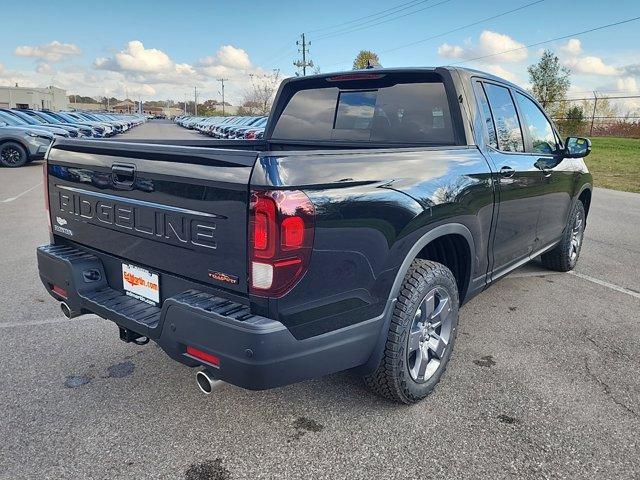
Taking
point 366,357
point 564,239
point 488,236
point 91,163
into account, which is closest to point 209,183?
point 91,163

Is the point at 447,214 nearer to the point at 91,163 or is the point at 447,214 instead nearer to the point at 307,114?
the point at 307,114

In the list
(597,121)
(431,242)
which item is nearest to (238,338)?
(431,242)

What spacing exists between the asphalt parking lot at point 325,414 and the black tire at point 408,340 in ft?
0.43

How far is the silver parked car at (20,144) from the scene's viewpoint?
47.7 ft

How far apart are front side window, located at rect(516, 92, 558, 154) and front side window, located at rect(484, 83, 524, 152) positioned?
0.23 meters

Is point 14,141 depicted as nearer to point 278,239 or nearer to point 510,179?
point 510,179

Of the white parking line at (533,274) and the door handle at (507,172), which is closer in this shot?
the door handle at (507,172)

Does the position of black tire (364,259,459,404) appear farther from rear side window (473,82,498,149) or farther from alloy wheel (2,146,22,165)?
alloy wheel (2,146,22,165)

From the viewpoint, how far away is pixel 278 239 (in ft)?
6.71

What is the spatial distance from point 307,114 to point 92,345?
7.72 feet

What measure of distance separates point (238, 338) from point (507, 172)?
7.72ft

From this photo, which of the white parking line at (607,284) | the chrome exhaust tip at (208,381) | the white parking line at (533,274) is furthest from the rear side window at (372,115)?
the white parking line at (607,284)

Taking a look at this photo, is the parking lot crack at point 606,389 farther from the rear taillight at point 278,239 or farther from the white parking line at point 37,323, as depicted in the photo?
the white parking line at point 37,323

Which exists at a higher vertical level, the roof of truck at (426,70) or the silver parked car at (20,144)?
the roof of truck at (426,70)
